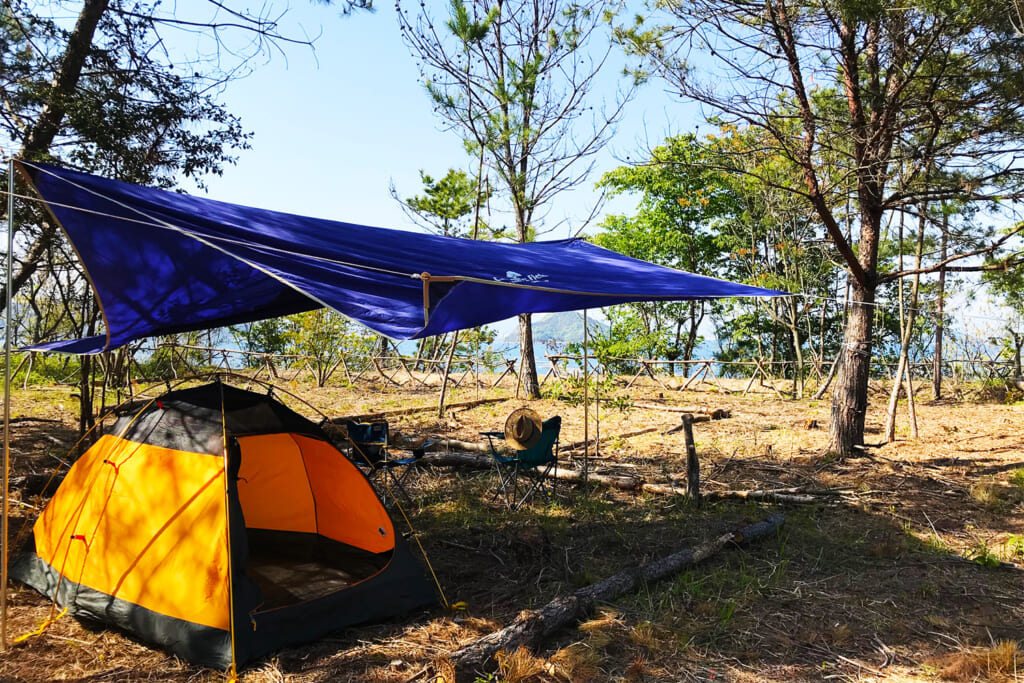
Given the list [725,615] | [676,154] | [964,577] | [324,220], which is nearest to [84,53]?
[324,220]

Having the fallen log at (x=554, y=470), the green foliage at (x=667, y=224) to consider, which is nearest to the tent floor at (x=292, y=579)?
the fallen log at (x=554, y=470)

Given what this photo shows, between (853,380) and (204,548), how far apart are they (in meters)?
5.26

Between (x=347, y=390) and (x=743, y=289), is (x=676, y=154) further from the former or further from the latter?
(x=347, y=390)

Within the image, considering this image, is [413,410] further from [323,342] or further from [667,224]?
Answer: [667,224]

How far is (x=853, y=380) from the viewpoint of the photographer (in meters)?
5.99

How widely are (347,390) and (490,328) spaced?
2948 millimetres

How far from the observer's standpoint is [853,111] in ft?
18.6

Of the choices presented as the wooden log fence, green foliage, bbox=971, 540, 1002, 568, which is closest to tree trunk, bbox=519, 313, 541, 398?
the wooden log fence

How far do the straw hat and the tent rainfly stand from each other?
4.47ft

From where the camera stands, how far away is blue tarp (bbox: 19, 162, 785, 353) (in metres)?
2.98

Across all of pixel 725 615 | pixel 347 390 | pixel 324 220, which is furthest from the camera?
pixel 347 390

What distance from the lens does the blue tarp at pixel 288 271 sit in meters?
2.98

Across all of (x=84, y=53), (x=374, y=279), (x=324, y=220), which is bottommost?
(x=374, y=279)

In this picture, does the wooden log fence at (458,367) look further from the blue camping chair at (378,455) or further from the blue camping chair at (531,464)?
the blue camping chair at (531,464)
